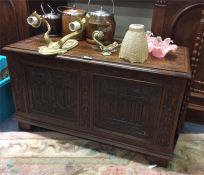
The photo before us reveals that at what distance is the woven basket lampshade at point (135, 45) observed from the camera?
1.03 metres

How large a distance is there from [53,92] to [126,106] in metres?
0.42

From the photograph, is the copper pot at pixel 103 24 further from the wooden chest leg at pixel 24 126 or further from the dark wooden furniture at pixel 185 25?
the wooden chest leg at pixel 24 126

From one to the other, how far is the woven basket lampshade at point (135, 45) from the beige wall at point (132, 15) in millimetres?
551

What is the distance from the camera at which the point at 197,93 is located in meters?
1.49

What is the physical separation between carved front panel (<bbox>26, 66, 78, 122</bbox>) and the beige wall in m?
0.67

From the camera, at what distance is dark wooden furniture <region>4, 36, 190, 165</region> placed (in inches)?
40.5

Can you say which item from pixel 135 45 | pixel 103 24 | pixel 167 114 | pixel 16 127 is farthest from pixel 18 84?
pixel 167 114

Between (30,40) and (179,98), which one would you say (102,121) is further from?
(30,40)

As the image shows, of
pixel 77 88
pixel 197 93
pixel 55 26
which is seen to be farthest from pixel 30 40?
pixel 197 93

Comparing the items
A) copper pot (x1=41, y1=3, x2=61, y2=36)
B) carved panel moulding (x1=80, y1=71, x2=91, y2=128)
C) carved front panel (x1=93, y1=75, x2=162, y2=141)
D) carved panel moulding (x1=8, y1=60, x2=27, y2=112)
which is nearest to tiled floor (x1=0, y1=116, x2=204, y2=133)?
carved panel moulding (x1=8, y1=60, x2=27, y2=112)

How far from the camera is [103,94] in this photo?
1144 mm

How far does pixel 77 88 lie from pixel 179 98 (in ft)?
1.66

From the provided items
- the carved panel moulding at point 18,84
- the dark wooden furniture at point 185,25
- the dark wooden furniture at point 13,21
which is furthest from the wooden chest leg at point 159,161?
the dark wooden furniture at point 13,21

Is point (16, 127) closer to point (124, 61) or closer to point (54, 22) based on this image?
point (54, 22)
